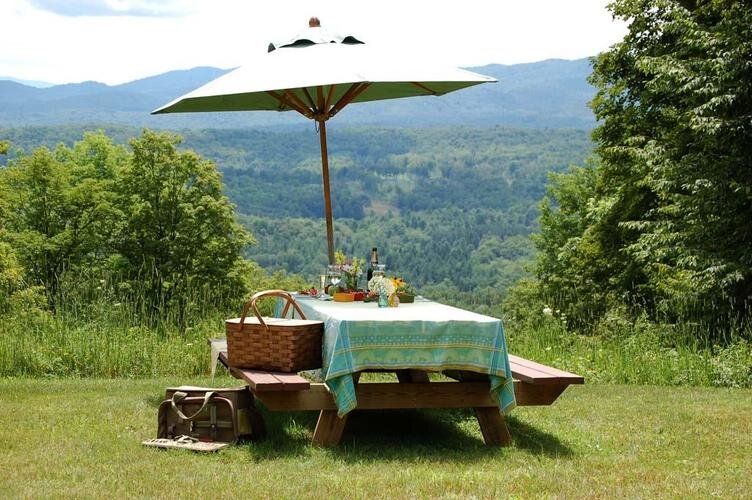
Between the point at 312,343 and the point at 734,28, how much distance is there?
1007cm

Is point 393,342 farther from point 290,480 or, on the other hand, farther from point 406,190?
point 406,190

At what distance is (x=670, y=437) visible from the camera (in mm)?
5512

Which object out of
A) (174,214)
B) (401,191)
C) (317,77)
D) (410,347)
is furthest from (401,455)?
(401,191)

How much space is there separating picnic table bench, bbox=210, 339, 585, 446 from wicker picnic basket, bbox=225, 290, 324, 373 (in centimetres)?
7

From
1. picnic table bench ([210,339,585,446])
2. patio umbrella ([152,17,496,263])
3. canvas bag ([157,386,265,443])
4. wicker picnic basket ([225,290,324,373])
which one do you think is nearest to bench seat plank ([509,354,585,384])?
picnic table bench ([210,339,585,446])

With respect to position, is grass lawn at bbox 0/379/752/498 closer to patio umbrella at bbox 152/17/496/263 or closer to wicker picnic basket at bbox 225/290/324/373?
wicker picnic basket at bbox 225/290/324/373

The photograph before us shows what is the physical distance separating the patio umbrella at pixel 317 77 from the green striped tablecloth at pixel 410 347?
5.04 ft

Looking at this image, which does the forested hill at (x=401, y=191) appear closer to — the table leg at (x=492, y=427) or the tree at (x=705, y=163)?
the tree at (x=705, y=163)

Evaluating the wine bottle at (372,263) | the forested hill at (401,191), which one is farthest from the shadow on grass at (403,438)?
the forested hill at (401,191)

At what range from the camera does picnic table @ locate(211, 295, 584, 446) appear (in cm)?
491

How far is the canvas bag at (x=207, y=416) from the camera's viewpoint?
5156 mm

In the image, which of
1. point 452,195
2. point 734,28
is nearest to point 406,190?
point 452,195

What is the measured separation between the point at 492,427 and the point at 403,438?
52 cm

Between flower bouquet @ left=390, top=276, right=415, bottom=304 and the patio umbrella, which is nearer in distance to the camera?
the patio umbrella
